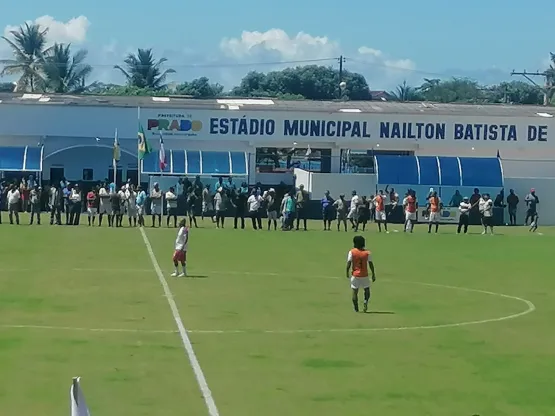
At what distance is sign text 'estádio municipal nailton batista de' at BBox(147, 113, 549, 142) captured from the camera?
6153 centimetres

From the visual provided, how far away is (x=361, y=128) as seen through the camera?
63.3 metres

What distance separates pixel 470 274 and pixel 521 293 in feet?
13.5

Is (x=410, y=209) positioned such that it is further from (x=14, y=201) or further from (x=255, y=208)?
(x=14, y=201)

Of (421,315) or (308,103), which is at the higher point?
(308,103)

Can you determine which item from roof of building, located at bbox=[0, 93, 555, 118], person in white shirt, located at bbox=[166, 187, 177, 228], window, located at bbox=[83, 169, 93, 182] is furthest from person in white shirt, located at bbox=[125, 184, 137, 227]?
roof of building, located at bbox=[0, 93, 555, 118]

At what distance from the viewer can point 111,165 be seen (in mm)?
61344

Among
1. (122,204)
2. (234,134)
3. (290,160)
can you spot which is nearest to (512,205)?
(290,160)

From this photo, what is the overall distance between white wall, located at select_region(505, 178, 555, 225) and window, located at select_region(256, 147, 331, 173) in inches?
445

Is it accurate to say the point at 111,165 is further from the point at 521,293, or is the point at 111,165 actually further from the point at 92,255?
the point at 521,293

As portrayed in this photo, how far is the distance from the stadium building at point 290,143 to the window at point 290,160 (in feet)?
0.19

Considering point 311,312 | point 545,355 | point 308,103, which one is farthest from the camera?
point 308,103

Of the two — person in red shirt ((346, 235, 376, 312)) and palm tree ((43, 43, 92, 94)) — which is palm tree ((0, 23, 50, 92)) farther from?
person in red shirt ((346, 235, 376, 312))

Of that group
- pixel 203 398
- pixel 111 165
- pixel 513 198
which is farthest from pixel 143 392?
pixel 111 165

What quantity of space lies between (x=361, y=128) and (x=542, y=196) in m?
11.3
